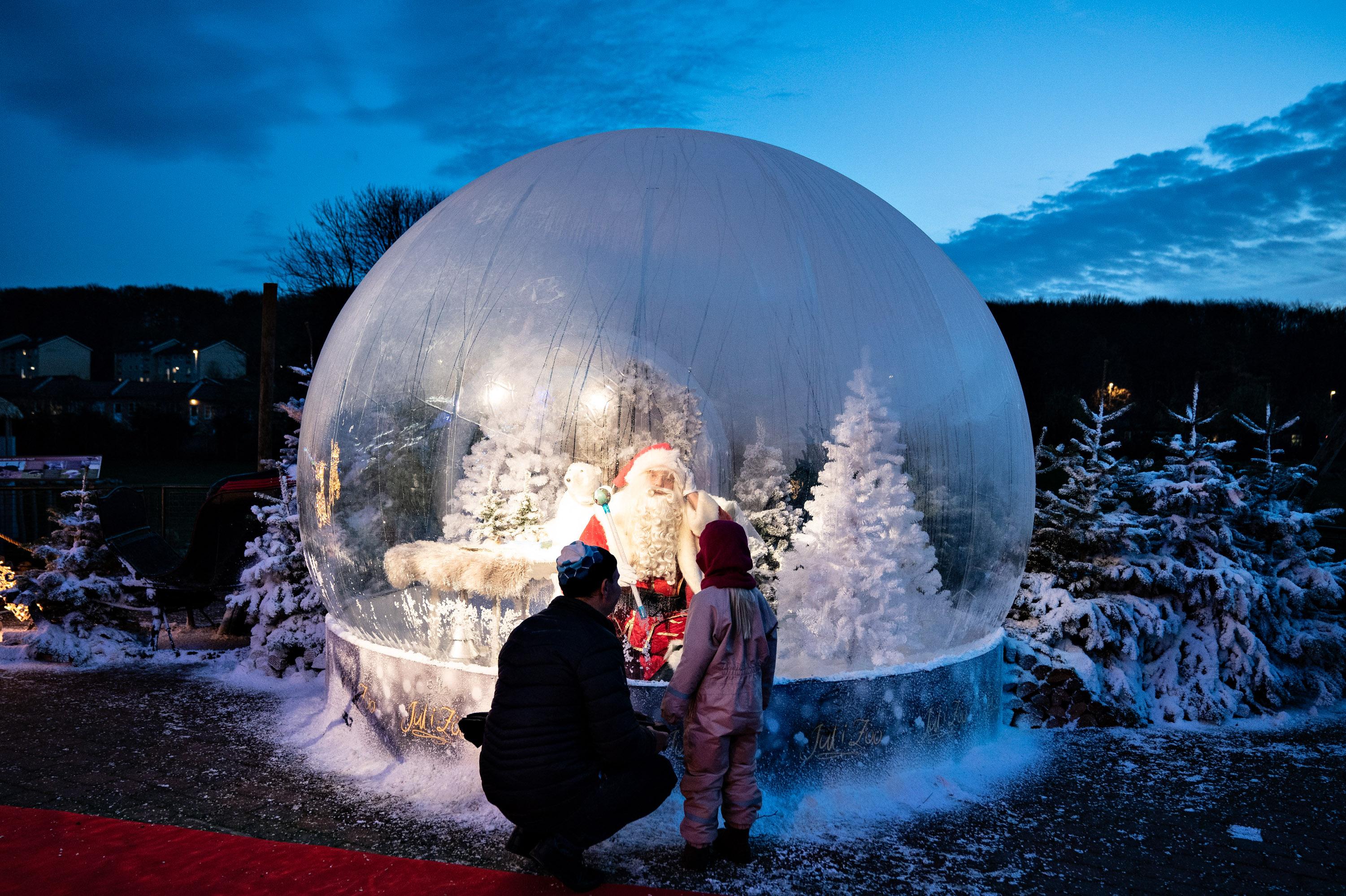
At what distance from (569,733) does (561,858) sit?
565 millimetres

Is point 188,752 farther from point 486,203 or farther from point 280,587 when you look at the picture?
point 486,203

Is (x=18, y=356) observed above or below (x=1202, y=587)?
above

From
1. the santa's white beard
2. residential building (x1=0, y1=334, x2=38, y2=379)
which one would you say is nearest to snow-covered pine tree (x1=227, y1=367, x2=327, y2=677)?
the santa's white beard

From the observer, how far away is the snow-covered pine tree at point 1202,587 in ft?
24.5

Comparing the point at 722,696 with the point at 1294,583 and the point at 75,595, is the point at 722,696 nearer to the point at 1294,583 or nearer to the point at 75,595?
the point at 1294,583

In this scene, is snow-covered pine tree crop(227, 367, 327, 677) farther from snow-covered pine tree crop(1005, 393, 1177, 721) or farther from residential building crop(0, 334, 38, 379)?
Answer: residential building crop(0, 334, 38, 379)

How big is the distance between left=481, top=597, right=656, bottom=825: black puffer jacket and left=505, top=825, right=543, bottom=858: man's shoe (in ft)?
0.33

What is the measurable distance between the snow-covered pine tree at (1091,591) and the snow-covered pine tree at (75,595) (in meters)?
7.90

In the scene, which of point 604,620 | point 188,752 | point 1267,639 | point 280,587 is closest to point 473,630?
point 604,620

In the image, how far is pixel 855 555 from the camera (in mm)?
5004

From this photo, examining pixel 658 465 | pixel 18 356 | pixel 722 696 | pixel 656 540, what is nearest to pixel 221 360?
pixel 18 356

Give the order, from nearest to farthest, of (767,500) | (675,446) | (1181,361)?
(675,446) < (767,500) < (1181,361)

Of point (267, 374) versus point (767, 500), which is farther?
point (267, 374)

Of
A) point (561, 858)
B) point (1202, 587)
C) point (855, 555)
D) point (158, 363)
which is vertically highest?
point (158, 363)
